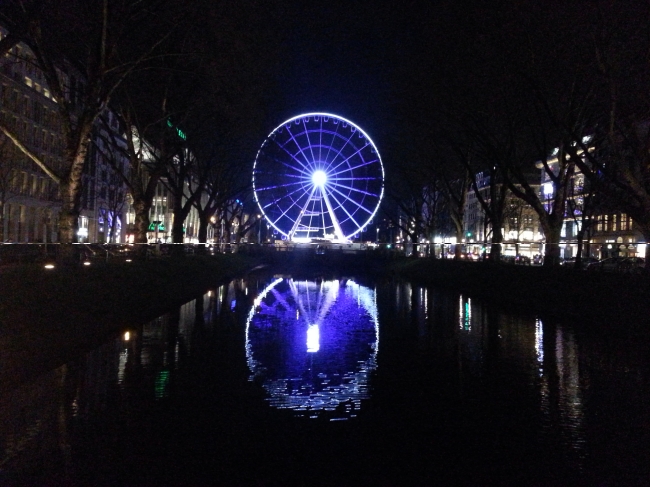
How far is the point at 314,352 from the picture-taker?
14656 millimetres

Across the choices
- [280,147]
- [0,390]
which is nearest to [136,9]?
[0,390]

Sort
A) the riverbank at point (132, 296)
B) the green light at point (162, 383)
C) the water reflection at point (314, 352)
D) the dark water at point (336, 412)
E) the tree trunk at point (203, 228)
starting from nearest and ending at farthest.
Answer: the dark water at point (336, 412), the water reflection at point (314, 352), the green light at point (162, 383), the riverbank at point (132, 296), the tree trunk at point (203, 228)

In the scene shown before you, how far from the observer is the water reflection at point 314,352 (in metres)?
10.1

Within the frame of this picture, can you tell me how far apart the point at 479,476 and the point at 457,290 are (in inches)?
1225

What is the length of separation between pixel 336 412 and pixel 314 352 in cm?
540

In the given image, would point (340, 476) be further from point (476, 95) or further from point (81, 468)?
point (476, 95)

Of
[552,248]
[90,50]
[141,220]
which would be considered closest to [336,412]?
[90,50]

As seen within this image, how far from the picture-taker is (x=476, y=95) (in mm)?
32000

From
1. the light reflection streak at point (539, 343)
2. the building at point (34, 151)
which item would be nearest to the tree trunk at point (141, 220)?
the light reflection streak at point (539, 343)

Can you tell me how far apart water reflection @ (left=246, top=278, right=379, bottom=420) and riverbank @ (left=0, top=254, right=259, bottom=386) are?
3228 mm

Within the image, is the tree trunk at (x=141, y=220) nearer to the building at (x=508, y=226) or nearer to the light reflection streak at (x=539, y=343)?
the building at (x=508, y=226)

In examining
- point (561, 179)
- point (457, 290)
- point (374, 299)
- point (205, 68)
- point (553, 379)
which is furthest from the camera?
point (457, 290)

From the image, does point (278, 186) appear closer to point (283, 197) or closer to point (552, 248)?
point (283, 197)

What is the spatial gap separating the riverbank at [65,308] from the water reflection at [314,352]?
10.6 ft
